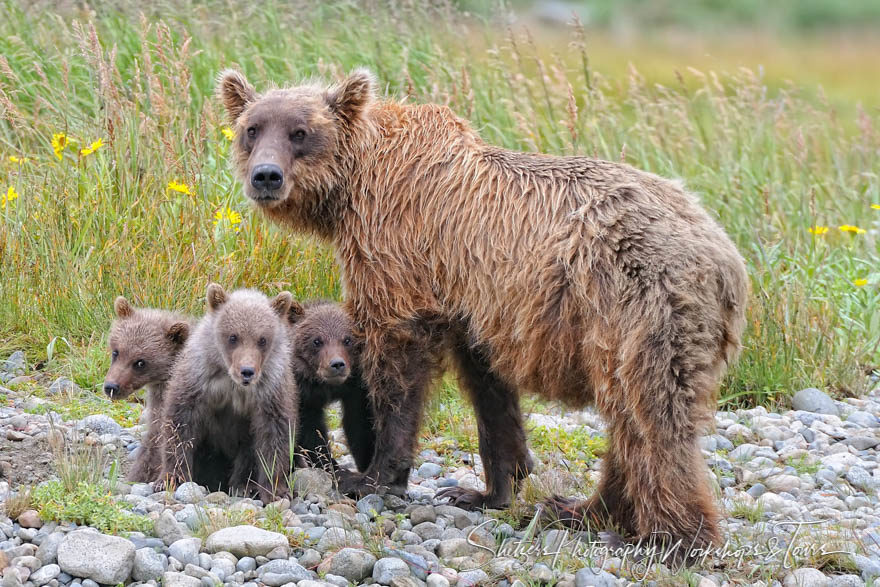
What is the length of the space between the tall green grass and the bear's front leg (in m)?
1.71

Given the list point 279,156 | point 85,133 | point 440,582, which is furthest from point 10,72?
point 440,582

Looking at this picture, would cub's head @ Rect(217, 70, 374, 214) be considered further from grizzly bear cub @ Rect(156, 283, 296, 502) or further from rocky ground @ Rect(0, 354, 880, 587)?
rocky ground @ Rect(0, 354, 880, 587)

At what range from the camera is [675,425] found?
4766mm

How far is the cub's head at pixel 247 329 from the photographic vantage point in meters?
5.33

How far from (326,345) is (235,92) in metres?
1.54

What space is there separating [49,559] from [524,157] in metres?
2.94

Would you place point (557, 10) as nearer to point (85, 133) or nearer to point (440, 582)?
point (85, 133)

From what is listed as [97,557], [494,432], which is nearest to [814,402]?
[494,432]

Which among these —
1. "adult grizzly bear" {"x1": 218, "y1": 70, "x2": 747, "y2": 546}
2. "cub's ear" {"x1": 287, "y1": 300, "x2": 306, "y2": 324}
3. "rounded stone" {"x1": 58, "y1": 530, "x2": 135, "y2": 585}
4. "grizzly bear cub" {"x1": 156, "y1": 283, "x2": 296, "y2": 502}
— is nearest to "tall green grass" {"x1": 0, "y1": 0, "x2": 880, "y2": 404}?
"cub's ear" {"x1": 287, "y1": 300, "x2": 306, "y2": 324}

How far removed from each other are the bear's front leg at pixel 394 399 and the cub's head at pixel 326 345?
0.13m

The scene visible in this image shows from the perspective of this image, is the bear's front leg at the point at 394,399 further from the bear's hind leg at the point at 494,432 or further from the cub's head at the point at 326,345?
the bear's hind leg at the point at 494,432

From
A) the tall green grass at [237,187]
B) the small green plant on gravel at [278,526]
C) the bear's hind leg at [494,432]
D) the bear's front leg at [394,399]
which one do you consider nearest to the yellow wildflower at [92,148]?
the tall green grass at [237,187]

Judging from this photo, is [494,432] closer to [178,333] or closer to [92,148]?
[178,333]

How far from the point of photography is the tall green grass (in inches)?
290
